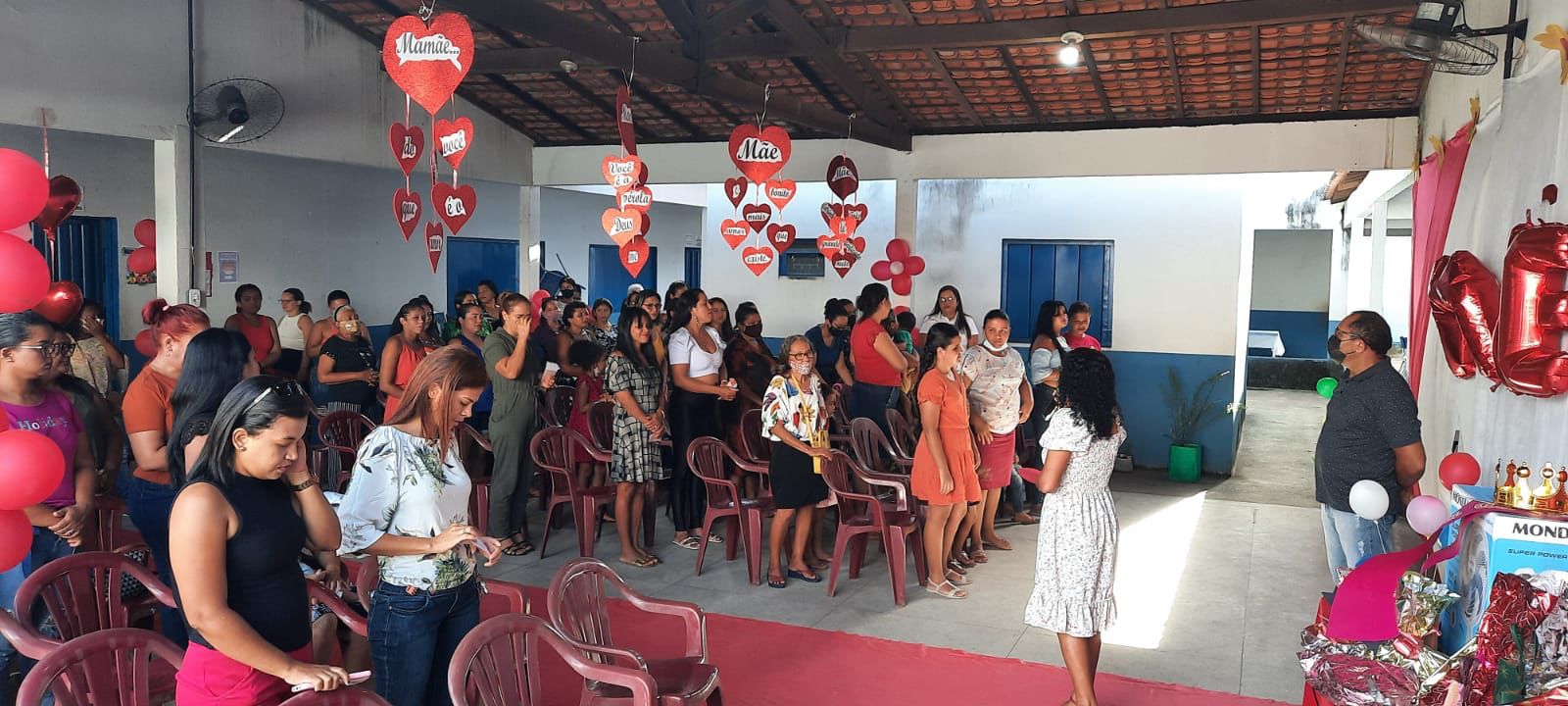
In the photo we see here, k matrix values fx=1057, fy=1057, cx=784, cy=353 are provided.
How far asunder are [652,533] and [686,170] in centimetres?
533

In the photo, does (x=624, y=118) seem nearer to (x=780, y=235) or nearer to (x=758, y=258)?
(x=758, y=258)

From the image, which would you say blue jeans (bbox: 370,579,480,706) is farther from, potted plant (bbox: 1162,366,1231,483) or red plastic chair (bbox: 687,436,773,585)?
potted plant (bbox: 1162,366,1231,483)

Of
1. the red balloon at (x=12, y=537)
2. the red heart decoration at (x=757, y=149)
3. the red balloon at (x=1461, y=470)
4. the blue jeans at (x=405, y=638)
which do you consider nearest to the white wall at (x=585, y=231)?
the red heart decoration at (x=757, y=149)

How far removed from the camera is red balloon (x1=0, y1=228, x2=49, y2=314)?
2.92 m

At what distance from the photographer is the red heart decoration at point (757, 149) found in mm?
7273

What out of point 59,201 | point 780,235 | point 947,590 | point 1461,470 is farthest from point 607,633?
point 780,235

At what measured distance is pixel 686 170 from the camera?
428 inches

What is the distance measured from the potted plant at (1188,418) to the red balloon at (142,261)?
908 centimetres

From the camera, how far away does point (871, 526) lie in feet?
18.3

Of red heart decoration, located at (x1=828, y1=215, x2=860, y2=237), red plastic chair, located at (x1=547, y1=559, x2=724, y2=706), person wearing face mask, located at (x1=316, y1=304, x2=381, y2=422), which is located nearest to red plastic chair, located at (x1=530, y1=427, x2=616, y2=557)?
person wearing face mask, located at (x1=316, y1=304, x2=381, y2=422)

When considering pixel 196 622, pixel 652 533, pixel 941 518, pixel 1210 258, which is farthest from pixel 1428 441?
pixel 196 622

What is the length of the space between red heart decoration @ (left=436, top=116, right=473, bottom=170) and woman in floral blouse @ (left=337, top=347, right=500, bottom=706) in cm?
369

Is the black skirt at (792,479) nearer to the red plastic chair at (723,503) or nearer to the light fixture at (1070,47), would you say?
the red plastic chair at (723,503)

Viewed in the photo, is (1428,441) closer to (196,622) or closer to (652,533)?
(652,533)
